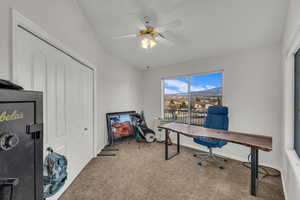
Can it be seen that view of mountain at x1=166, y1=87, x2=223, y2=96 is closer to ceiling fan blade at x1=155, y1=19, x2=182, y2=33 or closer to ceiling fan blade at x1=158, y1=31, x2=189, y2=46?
ceiling fan blade at x1=158, y1=31, x2=189, y2=46

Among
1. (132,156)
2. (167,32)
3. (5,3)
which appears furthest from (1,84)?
(132,156)

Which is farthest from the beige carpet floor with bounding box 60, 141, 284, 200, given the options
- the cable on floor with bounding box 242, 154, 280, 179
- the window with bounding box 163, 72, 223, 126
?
the window with bounding box 163, 72, 223, 126

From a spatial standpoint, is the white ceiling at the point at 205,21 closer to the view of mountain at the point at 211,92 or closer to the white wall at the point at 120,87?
the white wall at the point at 120,87

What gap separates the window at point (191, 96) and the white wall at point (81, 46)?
3.70 feet

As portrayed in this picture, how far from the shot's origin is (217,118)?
2840mm

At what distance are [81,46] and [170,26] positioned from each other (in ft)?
5.07

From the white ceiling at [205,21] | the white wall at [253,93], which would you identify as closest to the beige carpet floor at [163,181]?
the white wall at [253,93]

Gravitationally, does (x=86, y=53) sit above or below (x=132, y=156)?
above

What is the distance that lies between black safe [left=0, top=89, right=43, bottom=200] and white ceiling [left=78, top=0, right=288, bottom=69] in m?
1.70

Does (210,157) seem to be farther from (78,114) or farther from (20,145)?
(20,145)

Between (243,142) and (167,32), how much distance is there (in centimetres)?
217

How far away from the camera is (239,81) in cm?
290

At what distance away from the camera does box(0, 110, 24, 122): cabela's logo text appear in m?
0.53

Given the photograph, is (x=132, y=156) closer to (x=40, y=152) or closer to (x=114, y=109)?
(x=114, y=109)
